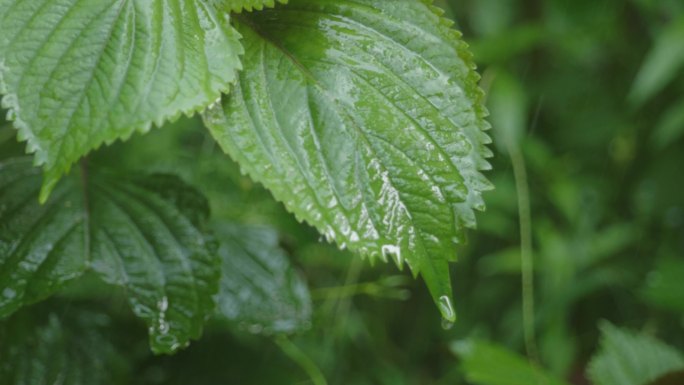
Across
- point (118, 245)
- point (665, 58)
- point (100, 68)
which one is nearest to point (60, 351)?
point (118, 245)

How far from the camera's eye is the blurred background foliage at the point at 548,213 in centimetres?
A: 137

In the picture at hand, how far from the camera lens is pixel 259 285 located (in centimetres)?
93

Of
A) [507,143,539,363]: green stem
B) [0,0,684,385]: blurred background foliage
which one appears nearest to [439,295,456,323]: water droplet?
[0,0,684,385]: blurred background foliage

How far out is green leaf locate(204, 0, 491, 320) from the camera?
0.63 metres

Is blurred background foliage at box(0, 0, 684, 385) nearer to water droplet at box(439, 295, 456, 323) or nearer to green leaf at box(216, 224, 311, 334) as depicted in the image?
green leaf at box(216, 224, 311, 334)

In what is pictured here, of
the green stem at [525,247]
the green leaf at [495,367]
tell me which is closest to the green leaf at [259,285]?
the green leaf at [495,367]

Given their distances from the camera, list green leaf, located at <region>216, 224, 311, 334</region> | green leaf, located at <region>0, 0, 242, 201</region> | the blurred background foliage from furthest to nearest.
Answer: the blurred background foliage
green leaf, located at <region>216, 224, 311, 334</region>
green leaf, located at <region>0, 0, 242, 201</region>

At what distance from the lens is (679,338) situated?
171 centimetres

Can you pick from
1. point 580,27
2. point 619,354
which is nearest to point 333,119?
point 619,354

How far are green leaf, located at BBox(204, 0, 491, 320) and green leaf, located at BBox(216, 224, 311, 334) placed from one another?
29cm

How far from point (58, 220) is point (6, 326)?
0.15m

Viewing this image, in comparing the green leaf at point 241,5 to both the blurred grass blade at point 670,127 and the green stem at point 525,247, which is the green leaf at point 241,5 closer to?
the green stem at point 525,247

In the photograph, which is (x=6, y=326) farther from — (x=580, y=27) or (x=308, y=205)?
(x=580, y=27)

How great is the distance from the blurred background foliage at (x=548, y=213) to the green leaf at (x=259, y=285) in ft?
0.62
